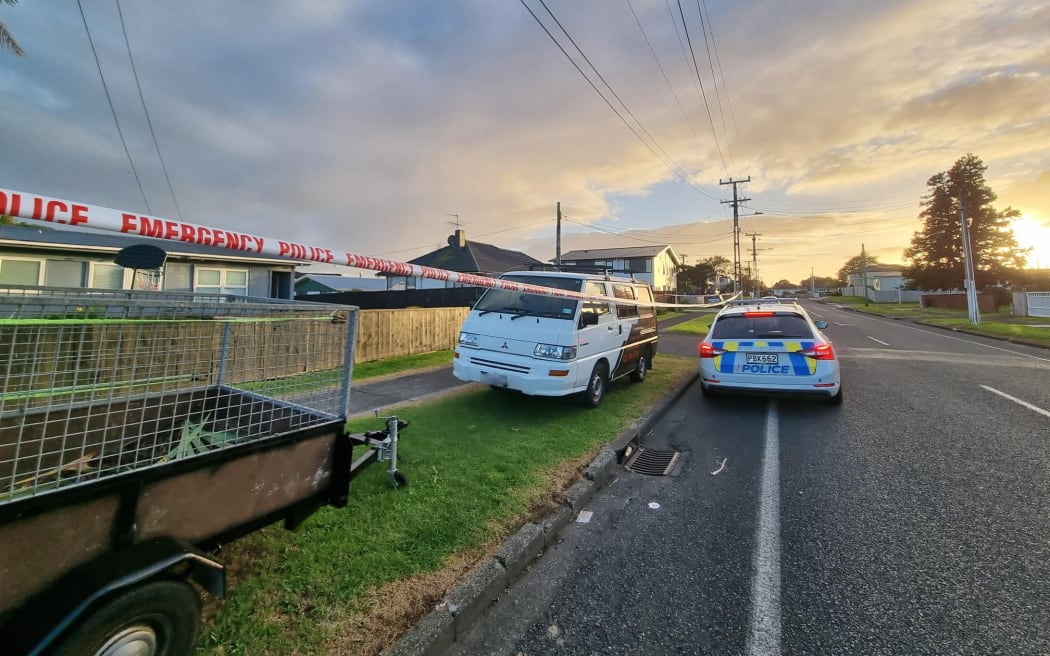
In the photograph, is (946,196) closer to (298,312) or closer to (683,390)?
(683,390)

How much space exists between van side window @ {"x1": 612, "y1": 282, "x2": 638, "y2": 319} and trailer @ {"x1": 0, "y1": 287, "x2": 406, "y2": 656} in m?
5.31

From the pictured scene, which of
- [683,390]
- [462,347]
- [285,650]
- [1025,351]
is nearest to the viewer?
[285,650]

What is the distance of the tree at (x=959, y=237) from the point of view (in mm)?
36500

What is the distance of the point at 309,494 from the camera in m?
2.43

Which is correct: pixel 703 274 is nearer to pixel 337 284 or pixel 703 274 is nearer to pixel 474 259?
pixel 474 259

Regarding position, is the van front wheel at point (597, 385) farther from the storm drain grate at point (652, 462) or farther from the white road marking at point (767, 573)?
the white road marking at point (767, 573)

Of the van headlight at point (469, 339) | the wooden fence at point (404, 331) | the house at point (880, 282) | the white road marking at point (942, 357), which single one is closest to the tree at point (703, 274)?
the house at point (880, 282)

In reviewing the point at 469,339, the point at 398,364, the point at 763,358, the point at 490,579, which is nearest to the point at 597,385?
the point at 469,339

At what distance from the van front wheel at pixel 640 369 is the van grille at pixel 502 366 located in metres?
3.10

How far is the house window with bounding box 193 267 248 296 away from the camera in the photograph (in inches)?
589

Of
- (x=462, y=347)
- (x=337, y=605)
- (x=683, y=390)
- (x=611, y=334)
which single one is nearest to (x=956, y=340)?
(x=683, y=390)

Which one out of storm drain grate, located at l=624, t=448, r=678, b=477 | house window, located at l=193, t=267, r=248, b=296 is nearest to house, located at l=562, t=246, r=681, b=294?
house window, located at l=193, t=267, r=248, b=296

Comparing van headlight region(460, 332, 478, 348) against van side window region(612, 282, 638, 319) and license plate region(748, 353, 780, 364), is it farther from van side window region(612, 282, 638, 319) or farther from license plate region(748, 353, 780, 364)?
license plate region(748, 353, 780, 364)

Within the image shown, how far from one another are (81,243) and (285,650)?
16.3m
